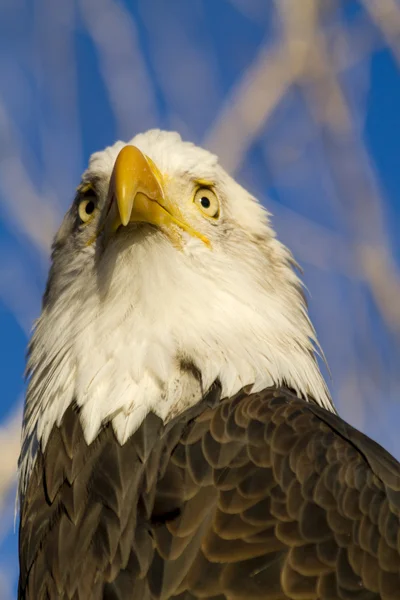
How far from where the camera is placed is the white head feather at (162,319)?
3367 mm

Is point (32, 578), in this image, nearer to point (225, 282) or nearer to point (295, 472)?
point (295, 472)

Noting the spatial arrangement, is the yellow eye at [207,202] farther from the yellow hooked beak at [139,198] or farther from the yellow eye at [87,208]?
the yellow eye at [87,208]

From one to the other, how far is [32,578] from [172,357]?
34.8 inches

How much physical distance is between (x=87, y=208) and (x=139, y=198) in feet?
1.52

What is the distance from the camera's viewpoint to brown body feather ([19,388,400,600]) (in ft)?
8.63

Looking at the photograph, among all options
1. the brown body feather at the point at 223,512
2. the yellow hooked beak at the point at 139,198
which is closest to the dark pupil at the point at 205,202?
the yellow hooked beak at the point at 139,198

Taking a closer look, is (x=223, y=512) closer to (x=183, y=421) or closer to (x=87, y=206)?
(x=183, y=421)

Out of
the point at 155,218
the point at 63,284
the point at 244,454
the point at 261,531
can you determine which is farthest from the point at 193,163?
the point at 261,531

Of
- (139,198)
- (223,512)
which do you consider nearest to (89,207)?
(139,198)

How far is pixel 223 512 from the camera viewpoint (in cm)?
278

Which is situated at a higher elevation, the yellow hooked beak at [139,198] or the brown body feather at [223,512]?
the yellow hooked beak at [139,198]

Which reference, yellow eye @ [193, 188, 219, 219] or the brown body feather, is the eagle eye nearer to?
yellow eye @ [193, 188, 219, 219]

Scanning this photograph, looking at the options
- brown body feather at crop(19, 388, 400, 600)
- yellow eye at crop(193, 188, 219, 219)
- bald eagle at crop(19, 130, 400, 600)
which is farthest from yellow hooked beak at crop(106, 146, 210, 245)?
brown body feather at crop(19, 388, 400, 600)

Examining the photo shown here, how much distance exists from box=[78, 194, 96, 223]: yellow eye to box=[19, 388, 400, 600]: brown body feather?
3.09ft
